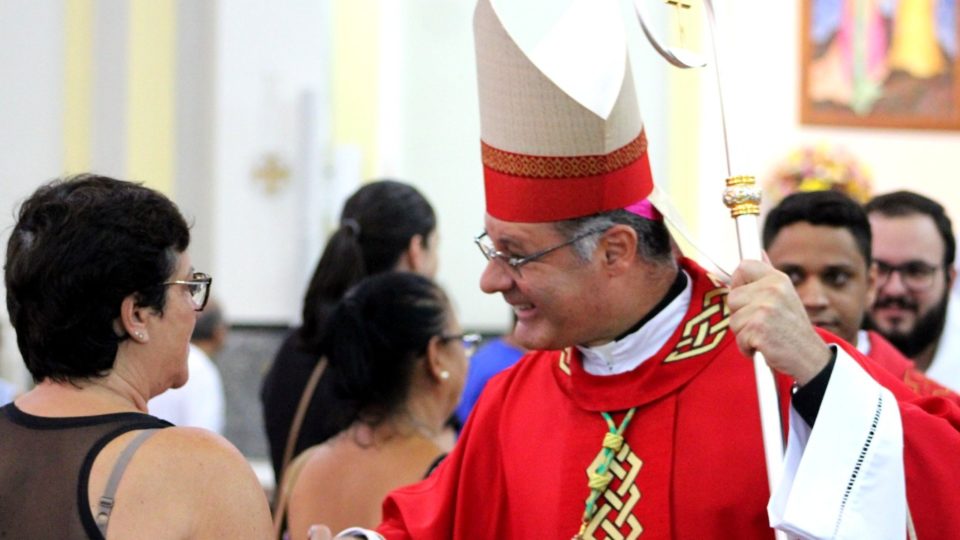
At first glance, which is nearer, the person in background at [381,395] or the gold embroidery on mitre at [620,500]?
the gold embroidery on mitre at [620,500]

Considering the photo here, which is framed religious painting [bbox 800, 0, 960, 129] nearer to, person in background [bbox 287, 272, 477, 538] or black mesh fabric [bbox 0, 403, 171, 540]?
person in background [bbox 287, 272, 477, 538]

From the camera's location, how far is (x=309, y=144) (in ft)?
28.2

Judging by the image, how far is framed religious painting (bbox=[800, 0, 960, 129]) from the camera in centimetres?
1084

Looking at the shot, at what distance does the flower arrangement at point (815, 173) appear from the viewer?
8881 mm

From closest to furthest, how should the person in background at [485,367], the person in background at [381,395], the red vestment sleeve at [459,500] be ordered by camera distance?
the red vestment sleeve at [459,500] < the person in background at [381,395] < the person in background at [485,367]

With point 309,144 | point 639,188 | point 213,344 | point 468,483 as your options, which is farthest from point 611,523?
point 309,144

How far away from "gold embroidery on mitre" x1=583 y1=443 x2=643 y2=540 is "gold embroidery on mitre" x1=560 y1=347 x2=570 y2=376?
0.26 m

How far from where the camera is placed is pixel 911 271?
4.68m

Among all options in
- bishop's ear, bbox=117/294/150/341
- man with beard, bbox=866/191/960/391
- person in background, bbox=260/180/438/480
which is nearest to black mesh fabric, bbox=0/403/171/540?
bishop's ear, bbox=117/294/150/341

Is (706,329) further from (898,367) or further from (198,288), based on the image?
(898,367)

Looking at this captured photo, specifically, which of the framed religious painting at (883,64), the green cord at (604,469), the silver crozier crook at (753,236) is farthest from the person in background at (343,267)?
the framed religious painting at (883,64)

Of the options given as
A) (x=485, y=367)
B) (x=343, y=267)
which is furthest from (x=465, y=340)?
(x=485, y=367)

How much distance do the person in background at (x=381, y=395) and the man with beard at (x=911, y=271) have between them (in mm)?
1665

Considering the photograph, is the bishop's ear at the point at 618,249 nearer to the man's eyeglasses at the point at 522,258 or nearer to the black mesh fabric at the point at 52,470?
the man's eyeglasses at the point at 522,258
